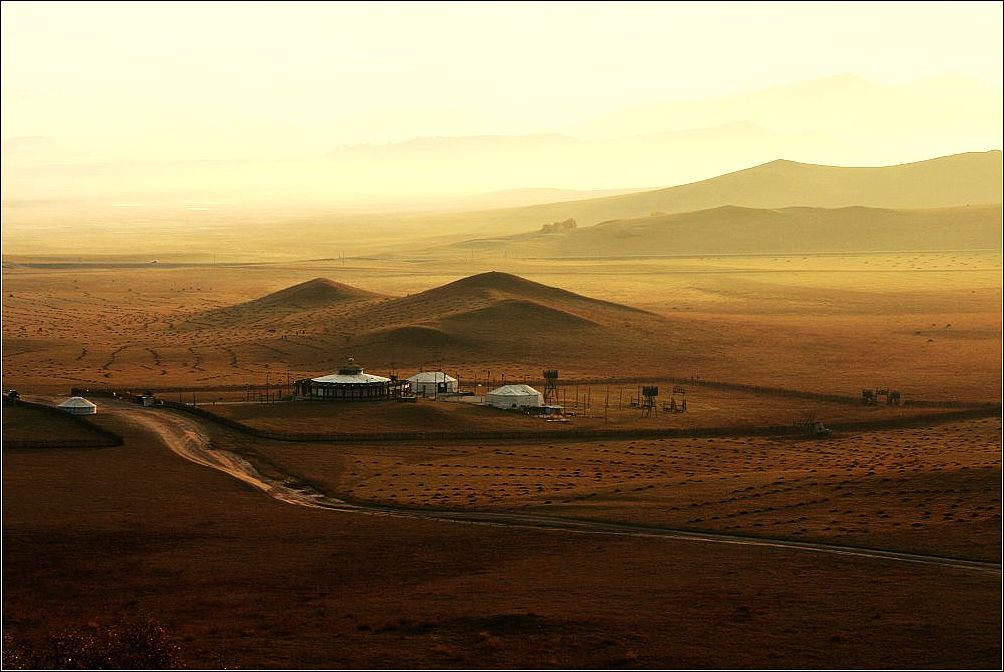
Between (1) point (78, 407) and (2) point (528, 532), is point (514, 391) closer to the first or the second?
(1) point (78, 407)

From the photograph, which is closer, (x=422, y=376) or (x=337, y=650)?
(x=337, y=650)

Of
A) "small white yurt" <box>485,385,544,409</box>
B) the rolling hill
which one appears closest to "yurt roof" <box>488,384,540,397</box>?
"small white yurt" <box>485,385,544,409</box>

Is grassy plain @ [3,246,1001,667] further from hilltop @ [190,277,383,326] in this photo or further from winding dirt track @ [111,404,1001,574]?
hilltop @ [190,277,383,326]

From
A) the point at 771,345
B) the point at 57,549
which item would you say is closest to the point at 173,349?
the point at 771,345

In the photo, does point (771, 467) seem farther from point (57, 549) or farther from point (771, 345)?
point (771, 345)

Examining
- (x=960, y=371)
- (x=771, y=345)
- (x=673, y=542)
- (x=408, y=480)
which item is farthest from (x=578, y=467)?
(x=771, y=345)

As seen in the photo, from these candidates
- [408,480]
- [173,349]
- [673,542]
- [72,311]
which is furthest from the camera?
[72,311]

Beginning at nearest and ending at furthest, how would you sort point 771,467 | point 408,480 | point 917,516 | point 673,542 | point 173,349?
point 673,542, point 917,516, point 408,480, point 771,467, point 173,349
